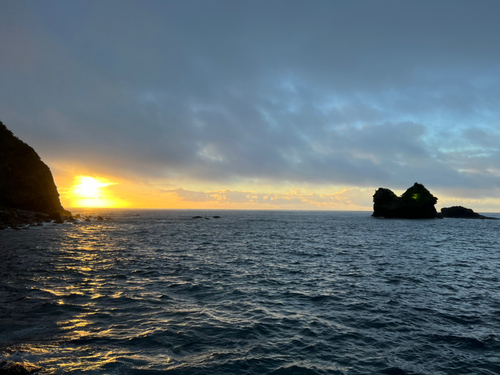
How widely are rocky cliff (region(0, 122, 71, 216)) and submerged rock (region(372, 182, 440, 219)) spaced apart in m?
140

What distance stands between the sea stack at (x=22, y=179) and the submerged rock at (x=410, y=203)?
457 ft

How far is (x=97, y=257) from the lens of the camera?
1196 inches

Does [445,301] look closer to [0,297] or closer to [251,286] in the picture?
[251,286]

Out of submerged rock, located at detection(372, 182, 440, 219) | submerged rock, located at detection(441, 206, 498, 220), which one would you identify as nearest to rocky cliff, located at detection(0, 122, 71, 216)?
submerged rock, located at detection(372, 182, 440, 219)

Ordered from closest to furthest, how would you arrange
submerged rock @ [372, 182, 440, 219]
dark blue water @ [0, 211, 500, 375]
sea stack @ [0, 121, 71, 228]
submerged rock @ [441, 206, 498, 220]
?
1. dark blue water @ [0, 211, 500, 375]
2. sea stack @ [0, 121, 71, 228]
3. submerged rock @ [372, 182, 440, 219]
4. submerged rock @ [441, 206, 498, 220]

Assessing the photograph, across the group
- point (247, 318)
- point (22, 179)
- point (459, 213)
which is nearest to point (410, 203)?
point (459, 213)

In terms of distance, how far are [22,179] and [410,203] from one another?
485 ft

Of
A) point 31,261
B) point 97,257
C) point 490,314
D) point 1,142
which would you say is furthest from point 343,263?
point 1,142

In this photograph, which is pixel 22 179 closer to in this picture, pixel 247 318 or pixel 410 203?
pixel 247 318

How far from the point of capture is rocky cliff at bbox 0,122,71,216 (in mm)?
70062

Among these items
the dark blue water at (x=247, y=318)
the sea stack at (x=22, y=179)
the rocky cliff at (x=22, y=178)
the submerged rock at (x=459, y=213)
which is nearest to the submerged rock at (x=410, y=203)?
the submerged rock at (x=459, y=213)

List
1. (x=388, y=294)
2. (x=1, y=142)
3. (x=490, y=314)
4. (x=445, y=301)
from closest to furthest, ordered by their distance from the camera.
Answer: (x=490, y=314) → (x=445, y=301) → (x=388, y=294) → (x=1, y=142)

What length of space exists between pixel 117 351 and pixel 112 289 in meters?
9.28

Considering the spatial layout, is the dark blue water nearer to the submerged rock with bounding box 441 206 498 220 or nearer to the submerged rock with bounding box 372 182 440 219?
the submerged rock with bounding box 372 182 440 219
